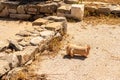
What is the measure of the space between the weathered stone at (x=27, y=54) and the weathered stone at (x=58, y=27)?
40.0 inches

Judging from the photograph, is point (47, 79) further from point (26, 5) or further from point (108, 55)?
point (26, 5)

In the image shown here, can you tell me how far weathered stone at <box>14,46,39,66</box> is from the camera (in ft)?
19.4

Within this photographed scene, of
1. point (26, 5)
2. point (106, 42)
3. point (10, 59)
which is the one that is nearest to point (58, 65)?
point (10, 59)

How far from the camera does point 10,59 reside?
5695mm

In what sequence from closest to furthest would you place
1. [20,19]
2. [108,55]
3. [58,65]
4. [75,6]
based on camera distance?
1. [58,65]
2. [108,55]
3. [75,6]
4. [20,19]

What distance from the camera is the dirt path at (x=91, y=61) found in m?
5.97

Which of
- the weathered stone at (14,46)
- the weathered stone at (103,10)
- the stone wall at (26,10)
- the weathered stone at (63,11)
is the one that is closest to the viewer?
the weathered stone at (14,46)

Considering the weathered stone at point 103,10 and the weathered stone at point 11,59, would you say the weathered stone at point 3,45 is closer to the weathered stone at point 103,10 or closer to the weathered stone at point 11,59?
the weathered stone at point 11,59

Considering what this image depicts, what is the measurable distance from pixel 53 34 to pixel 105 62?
1.43 metres

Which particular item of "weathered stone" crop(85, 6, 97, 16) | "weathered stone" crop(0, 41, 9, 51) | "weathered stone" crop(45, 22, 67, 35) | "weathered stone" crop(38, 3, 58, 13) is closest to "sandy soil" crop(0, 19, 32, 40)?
"weathered stone" crop(38, 3, 58, 13)

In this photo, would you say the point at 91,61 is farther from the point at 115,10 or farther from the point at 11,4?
the point at 11,4

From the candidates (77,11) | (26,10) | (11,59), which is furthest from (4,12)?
(11,59)

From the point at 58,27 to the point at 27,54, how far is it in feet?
5.78

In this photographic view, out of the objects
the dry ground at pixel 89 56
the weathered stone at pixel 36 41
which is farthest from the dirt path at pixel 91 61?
the weathered stone at pixel 36 41
